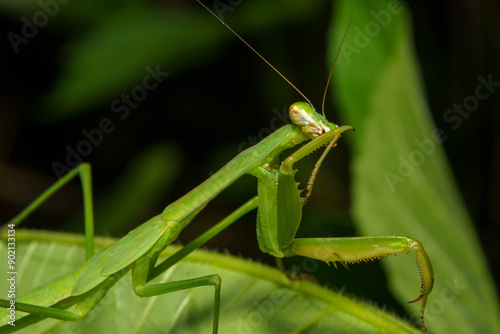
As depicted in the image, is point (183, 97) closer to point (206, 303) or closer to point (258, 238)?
point (258, 238)

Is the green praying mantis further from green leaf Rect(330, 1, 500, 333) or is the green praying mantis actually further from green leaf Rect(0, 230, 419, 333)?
green leaf Rect(330, 1, 500, 333)

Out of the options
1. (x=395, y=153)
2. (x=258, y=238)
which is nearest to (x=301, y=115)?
(x=258, y=238)

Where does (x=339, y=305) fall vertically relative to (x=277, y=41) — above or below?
below

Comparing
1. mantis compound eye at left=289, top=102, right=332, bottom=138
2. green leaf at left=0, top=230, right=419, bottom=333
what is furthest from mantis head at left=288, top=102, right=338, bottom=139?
green leaf at left=0, top=230, right=419, bottom=333

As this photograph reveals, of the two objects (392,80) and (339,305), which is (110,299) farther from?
(392,80)

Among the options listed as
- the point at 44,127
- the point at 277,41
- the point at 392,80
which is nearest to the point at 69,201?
the point at 44,127
